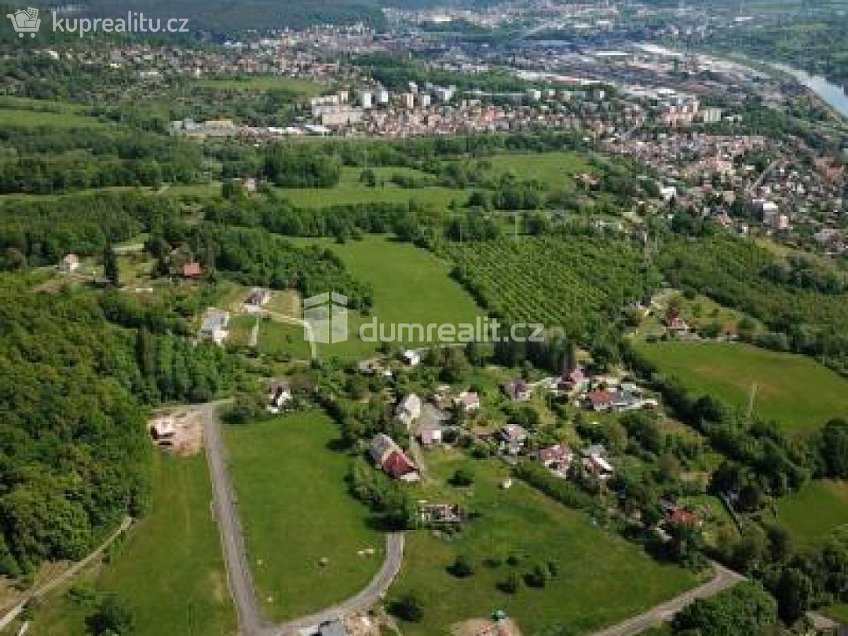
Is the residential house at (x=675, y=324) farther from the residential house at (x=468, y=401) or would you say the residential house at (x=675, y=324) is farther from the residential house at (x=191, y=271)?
the residential house at (x=191, y=271)

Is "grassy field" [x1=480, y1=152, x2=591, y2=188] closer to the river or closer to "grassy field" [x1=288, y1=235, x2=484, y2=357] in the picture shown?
"grassy field" [x1=288, y1=235, x2=484, y2=357]

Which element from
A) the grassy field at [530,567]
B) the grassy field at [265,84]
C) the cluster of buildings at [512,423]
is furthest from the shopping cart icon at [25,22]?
the grassy field at [530,567]

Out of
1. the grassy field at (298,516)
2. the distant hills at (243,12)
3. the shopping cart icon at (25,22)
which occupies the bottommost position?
the grassy field at (298,516)

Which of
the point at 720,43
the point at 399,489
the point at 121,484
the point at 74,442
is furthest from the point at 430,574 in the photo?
the point at 720,43

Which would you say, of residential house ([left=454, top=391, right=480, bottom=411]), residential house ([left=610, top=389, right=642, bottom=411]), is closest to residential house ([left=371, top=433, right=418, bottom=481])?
residential house ([left=454, top=391, right=480, bottom=411])

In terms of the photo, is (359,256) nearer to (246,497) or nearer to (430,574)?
(246,497)

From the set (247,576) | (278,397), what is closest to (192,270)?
(278,397)

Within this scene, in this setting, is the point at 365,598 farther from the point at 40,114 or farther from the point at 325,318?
the point at 40,114
